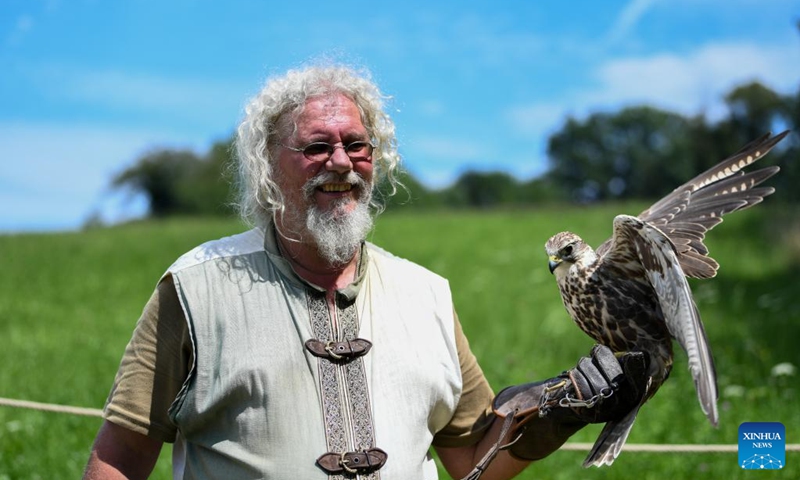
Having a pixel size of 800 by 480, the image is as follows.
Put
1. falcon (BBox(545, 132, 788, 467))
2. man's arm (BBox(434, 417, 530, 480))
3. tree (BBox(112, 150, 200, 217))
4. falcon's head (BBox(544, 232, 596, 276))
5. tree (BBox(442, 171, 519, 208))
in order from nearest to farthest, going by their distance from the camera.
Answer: falcon (BBox(545, 132, 788, 467))
falcon's head (BBox(544, 232, 596, 276))
man's arm (BBox(434, 417, 530, 480))
tree (BBox(112, 150, 200, 217))
tree (BBox(442, 171, 519, 208))

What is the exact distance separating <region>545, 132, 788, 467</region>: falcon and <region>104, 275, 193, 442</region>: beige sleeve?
1.14 meters

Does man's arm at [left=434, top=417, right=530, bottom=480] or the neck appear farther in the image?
man's arm at [left=434, top=417, right=530, bottom=480]

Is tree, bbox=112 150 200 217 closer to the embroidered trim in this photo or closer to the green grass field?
the green grass field

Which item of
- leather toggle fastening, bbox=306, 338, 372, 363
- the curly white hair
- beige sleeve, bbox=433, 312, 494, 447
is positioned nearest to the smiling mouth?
the curly white hair

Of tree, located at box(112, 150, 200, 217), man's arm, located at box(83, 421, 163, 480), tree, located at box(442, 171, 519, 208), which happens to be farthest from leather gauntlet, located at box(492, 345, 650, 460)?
tree, located at box(442, 171, 519, 208)

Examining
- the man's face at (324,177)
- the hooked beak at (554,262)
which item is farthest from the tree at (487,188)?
the man's face at (324,177)

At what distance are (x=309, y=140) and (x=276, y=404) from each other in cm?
75

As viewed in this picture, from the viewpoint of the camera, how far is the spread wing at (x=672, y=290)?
1.88 meters

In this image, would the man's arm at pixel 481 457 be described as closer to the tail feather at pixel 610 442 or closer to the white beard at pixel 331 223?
the tail feather at pixel 610 442

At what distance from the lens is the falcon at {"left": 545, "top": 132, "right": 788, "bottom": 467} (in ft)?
7.07

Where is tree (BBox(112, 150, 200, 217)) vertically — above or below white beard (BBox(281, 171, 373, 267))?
above

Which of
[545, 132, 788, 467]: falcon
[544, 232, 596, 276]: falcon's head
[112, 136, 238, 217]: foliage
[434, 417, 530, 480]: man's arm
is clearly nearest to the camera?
[545, 132, 788, 467]: falcon

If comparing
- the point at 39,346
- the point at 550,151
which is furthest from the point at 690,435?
the point at 550,151

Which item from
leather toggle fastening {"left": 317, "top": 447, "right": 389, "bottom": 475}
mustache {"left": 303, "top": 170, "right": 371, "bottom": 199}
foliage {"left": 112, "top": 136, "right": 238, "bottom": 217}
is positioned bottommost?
leather toggle fastening {"left": 317, "top": 447, "right": 389, "bottom": 475}
